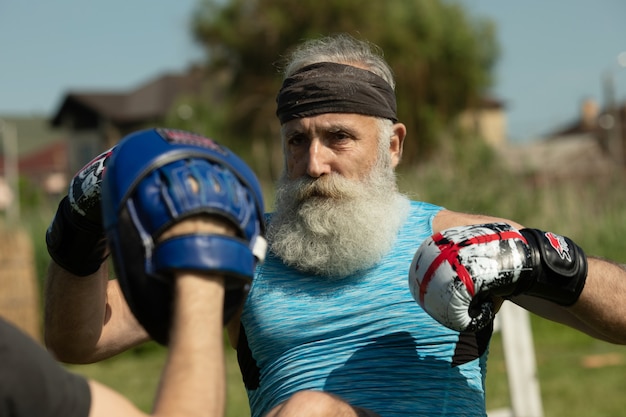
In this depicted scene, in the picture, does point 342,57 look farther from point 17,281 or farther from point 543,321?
point 17,281

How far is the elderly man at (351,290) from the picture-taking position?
2.59 metres

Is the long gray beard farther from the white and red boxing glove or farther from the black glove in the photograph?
the black glove

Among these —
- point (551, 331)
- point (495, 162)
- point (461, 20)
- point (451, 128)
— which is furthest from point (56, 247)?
point (461, 20)

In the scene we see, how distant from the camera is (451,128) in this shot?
71.7 ft

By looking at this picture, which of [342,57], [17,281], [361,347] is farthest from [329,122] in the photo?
[17,281]

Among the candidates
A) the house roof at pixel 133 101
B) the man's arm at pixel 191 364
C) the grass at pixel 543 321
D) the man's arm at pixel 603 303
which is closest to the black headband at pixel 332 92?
the man's arm at pixel 603 303

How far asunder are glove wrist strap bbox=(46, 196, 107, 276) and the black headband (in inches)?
35.2

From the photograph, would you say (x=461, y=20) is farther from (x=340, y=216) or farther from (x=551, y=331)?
(x=340, y=216)

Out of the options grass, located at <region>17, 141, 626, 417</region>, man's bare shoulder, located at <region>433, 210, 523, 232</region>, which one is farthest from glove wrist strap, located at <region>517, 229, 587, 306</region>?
grass, located at <region>17, 141, 626, 417</region>

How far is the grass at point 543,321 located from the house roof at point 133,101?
102ft

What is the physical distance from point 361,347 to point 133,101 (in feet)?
146

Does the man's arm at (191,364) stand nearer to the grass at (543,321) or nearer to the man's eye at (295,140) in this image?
the man's eye at (295,140)

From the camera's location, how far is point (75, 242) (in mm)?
2729

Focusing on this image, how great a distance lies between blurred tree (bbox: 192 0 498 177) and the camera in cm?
2202
